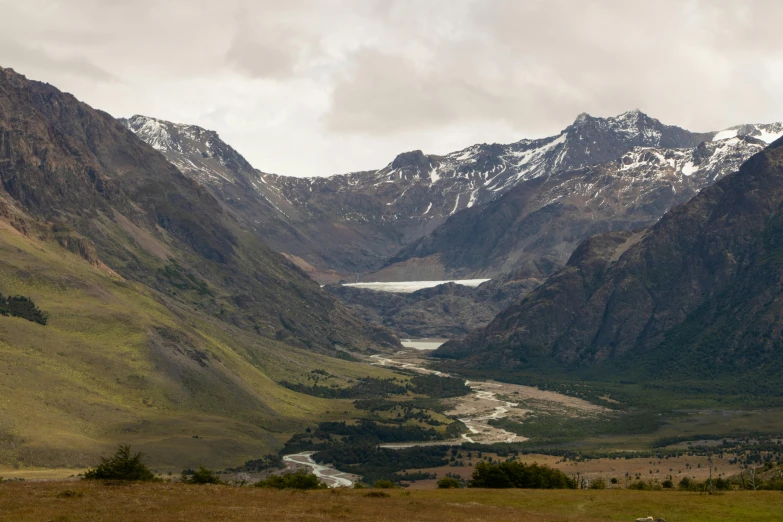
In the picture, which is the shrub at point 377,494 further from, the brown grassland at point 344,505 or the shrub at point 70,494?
the shrub at point 70,494

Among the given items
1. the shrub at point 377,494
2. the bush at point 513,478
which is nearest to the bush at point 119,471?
the shrub at point 377,494

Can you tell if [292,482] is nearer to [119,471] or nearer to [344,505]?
[119,471]

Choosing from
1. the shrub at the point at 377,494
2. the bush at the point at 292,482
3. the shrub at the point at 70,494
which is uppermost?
the shrub at the point at 70,494

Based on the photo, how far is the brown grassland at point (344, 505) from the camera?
85625mm

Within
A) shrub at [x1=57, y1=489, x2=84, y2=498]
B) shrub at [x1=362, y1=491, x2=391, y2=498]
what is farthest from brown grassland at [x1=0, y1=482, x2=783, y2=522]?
shrub at [x1=362, y1=491, x2=391, y2=498]

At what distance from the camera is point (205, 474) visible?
420 feet

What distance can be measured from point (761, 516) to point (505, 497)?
3174cm

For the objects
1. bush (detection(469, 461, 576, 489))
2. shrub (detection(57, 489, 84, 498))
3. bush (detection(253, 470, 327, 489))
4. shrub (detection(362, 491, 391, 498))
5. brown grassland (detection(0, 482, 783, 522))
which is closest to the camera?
brown grassland (detection(0, 482, 783, 522))

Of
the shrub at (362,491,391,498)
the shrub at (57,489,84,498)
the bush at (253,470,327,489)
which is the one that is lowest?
A: the bush at (253,470,327,489)

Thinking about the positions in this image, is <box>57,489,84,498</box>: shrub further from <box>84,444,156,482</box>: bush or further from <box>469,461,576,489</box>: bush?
<box>469,461,576,489</box>: bush

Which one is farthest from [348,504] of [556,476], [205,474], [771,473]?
[771,473]

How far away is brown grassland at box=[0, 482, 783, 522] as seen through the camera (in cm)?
8562

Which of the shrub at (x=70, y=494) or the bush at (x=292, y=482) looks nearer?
the shrub at (x=70, y=494)

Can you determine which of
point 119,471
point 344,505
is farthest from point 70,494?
point 344,505
